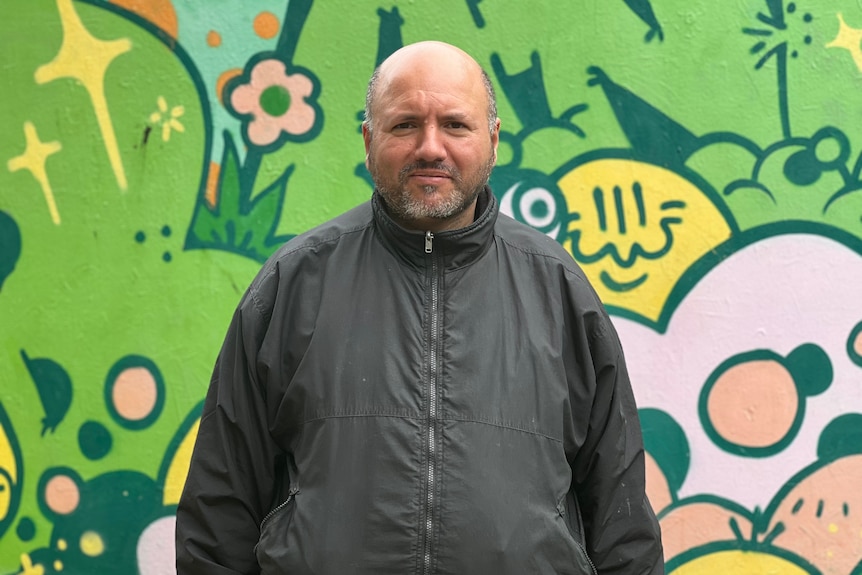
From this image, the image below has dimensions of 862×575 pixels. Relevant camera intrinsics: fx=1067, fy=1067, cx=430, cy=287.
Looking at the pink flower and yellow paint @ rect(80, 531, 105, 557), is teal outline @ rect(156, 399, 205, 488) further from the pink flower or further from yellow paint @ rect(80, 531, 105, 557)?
the pink flower

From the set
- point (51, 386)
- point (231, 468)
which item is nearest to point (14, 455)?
point (51, 386)

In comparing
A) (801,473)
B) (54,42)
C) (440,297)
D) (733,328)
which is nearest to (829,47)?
(733,328)

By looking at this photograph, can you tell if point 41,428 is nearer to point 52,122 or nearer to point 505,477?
point 52,122

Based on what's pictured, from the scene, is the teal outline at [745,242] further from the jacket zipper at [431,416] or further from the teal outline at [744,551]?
the jacket zipper at [431,416]

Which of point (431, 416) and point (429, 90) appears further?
point (429, 90)

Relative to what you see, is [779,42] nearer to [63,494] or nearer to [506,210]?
[506,210]

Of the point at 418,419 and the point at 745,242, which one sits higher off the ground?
the point at 745,242

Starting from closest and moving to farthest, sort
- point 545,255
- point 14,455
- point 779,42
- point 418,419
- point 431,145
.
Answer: point 418,419 → point 431,145 → point 545,255 → point 779,42 → point 14,455

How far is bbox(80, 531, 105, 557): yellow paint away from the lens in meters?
3.30

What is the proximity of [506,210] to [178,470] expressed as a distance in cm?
129

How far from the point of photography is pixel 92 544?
3301 mm

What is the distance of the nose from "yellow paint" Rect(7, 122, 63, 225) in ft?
5.00

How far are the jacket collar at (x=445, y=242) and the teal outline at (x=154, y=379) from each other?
1.25m

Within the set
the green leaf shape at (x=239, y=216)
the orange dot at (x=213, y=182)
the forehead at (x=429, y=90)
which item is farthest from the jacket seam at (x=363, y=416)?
the orange dot at (x=213, y=182)
